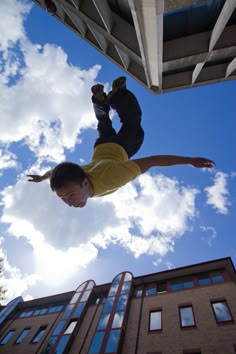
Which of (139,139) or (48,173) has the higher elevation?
(139,139)

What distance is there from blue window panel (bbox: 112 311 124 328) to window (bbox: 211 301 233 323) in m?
5.94

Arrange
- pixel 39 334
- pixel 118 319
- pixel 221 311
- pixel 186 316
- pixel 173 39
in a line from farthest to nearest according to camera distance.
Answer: pixel 39 334, pixel 118 319, pixel 186 316, pixel 221 311, pixel 173 39

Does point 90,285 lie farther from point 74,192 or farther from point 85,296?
point 74,192

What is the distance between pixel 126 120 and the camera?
4.73 m

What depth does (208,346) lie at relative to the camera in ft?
36.3

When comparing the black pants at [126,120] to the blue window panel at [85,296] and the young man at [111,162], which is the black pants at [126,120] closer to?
the young man at [111,162]

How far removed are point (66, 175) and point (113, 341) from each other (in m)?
14.4

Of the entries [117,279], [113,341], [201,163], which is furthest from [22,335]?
[201,163]

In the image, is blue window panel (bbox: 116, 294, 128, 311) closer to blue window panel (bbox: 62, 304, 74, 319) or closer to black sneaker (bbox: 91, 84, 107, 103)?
blue window panel (bbox: 62, 304, 74, 319)

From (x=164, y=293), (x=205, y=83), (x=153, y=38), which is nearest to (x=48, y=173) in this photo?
(x=153, y=38)

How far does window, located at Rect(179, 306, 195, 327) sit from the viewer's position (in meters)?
12.6

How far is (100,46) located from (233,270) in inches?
626

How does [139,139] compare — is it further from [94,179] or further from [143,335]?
[143,335]

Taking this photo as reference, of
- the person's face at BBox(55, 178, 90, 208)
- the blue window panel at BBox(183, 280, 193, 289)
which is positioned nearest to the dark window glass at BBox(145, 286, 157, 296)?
the blue window panel at BBox(183, 280, 193, 289)
